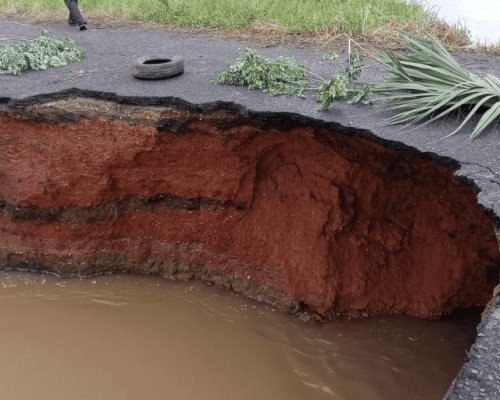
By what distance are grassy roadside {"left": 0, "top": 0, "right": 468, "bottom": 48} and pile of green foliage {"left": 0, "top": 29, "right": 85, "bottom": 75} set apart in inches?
67.1

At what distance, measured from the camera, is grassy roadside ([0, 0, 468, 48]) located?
6.09 metres

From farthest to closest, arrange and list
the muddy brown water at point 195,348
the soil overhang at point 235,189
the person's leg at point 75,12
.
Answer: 1. the person's leg at point 75,12
2. the soil overhang at point 235,189
3. the muddy brown water at point 195,348

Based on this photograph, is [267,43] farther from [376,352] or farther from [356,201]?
[376,352]

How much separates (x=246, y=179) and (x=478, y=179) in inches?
78.5

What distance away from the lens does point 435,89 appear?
3799 millimetres

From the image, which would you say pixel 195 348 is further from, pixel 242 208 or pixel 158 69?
pixel 158 69

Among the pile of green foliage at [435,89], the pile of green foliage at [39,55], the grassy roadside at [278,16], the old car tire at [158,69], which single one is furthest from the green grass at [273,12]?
the pile of green foliage at [435,89]

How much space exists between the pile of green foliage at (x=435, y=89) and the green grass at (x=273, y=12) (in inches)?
91.9

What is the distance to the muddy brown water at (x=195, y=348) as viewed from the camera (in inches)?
153

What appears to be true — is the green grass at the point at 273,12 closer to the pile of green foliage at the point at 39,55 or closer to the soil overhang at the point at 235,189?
the soil overhang at the point at 235,189

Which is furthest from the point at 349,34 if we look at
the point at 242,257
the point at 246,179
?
the point at 242,257

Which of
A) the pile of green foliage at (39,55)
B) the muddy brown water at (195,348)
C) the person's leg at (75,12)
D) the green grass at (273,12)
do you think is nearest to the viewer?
the muddy brown water at (195,348)

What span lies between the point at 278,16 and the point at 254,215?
3.24 metres

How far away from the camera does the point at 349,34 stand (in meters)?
6.14
